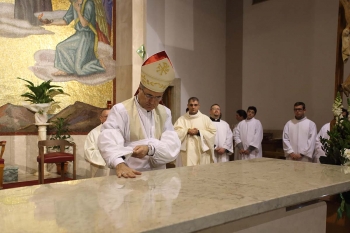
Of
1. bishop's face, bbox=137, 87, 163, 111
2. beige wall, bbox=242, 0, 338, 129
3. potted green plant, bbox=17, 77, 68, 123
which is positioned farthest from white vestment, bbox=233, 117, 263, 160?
bishop's face, bbox=137, 87, 163, 111

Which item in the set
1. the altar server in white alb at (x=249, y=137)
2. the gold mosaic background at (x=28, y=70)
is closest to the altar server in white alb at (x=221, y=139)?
the altar server in white alb at (x=249, y=137)

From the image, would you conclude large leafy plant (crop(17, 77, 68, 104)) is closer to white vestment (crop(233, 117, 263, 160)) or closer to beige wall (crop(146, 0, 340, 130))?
beige wall (crop(146, 0, 340, 130))

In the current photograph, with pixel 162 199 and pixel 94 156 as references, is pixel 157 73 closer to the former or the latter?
pixel 162 199

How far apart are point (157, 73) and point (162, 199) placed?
128cm

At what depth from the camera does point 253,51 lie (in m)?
10.9

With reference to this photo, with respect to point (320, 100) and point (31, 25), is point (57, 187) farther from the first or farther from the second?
point (320, 100)

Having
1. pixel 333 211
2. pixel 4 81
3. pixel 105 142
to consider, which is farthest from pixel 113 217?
pixel 4 81

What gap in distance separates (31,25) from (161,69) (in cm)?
600

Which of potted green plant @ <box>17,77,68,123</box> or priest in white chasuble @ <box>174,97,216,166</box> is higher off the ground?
potted green plant @ <box>17,77,68,123</box>

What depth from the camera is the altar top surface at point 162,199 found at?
1.12 meters

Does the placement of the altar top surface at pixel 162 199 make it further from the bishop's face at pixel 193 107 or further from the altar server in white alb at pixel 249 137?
the altar server in white alb at pixel 249 137

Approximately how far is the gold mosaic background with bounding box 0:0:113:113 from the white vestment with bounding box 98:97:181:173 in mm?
5354

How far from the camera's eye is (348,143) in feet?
10.5

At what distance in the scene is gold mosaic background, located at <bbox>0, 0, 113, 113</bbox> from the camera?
23.5 ft
